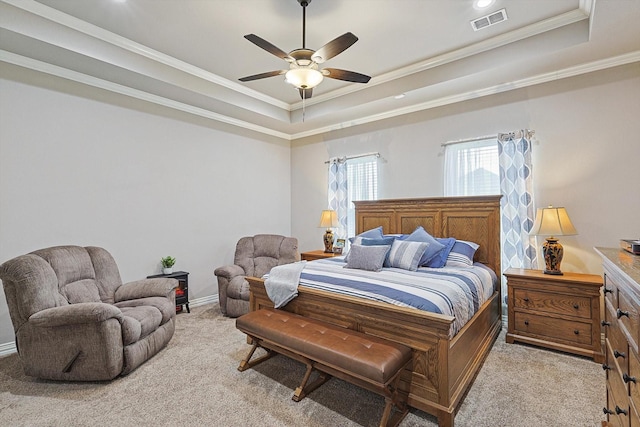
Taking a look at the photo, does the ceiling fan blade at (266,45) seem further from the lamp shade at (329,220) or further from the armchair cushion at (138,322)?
the lamp shade at (329,220)

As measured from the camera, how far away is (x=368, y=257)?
313 centimetres

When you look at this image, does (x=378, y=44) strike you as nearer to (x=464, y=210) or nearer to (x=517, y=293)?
(x=464, y=210)

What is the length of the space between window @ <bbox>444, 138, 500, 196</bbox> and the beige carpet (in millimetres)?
1923

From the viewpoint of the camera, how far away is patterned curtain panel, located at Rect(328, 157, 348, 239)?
5066 mm

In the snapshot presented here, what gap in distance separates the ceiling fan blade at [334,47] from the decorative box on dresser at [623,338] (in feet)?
6.80

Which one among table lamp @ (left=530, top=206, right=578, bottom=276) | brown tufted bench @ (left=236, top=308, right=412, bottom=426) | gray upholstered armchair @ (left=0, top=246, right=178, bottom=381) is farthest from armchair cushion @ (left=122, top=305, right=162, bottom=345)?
table lamp @ (left=530, top=206, right=578, bottom=276)

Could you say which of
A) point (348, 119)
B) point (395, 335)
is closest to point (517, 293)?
point (395, 335)

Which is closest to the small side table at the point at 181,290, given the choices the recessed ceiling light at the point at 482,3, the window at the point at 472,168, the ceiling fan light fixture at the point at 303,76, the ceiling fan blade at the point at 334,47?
the ceiling fan light fixture at the point at 303,76

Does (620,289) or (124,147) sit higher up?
(124,147)

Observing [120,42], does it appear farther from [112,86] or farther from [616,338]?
[616,338]

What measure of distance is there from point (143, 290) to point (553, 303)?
4034mm

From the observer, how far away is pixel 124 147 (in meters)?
3.78

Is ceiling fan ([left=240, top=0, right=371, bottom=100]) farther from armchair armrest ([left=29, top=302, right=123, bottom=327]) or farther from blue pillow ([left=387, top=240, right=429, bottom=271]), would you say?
armchair armrest ([left=29, top=302, right=123, bottom=327])

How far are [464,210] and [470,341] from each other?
1.83 m
